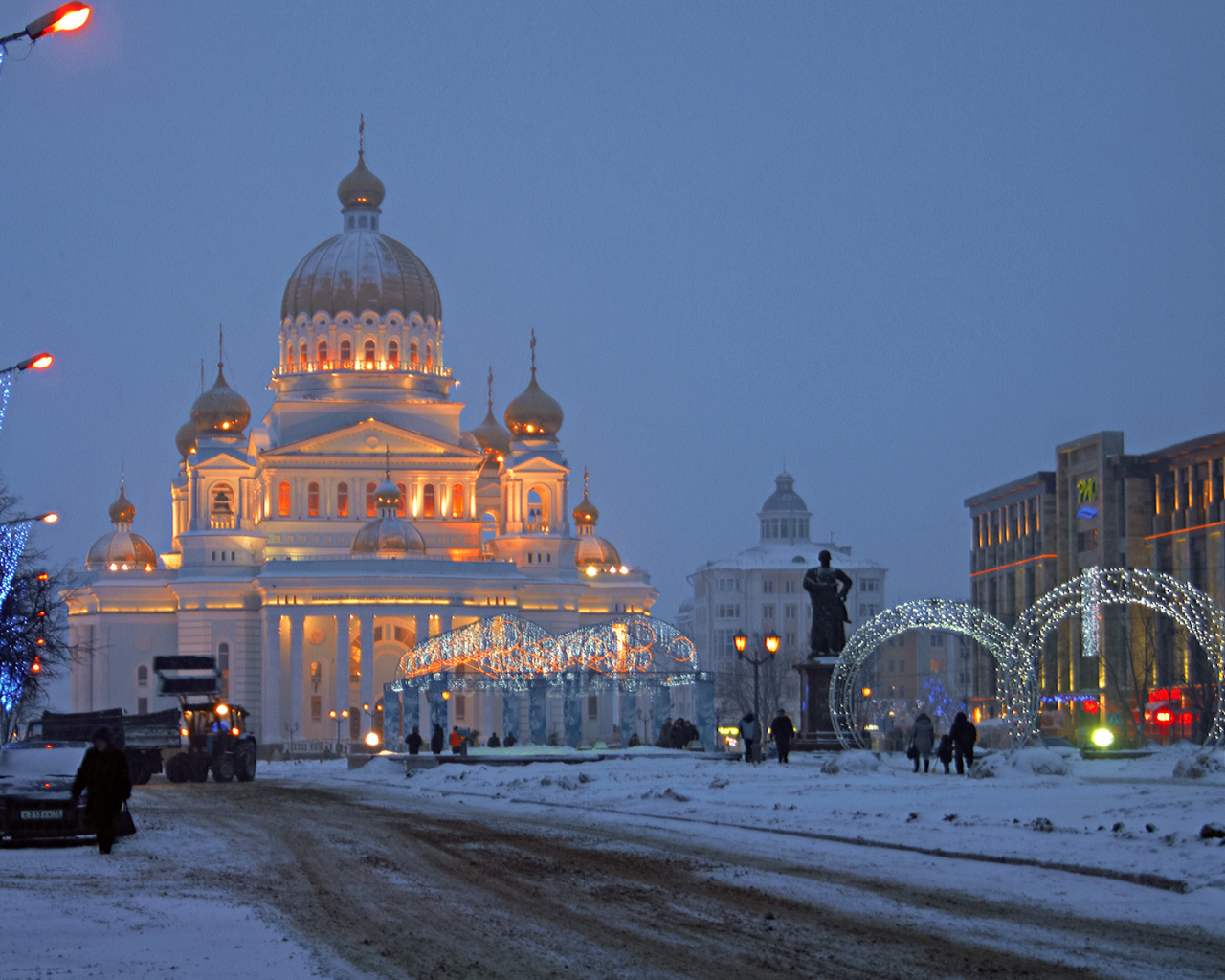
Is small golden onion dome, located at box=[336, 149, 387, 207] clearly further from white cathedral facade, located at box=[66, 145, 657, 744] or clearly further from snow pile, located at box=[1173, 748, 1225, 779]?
snow pile, located at box=[1173, 748, 1225, 779]

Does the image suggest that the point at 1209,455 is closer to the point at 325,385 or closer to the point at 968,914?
the point at 325,385

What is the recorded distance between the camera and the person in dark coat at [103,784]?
21906 mm

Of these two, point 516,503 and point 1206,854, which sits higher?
point 516,503

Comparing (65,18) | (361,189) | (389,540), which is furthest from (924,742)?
(361,189)

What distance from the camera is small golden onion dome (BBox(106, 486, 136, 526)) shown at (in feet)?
390

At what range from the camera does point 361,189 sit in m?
110

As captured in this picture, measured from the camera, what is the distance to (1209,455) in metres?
80.7

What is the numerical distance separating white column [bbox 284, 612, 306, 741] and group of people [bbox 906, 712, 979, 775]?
6077cm

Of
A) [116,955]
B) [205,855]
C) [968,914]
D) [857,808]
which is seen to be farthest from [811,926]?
[857,808]

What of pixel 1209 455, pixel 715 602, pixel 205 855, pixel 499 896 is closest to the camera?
pixel 499 896

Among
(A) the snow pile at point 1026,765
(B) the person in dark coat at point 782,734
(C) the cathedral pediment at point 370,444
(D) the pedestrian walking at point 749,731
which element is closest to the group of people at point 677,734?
(D) the pedestrian walking at point 749,731

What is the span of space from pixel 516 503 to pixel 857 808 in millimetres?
80633

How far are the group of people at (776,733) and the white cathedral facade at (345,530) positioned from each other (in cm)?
5412

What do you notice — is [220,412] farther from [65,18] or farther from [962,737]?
[65,18]
